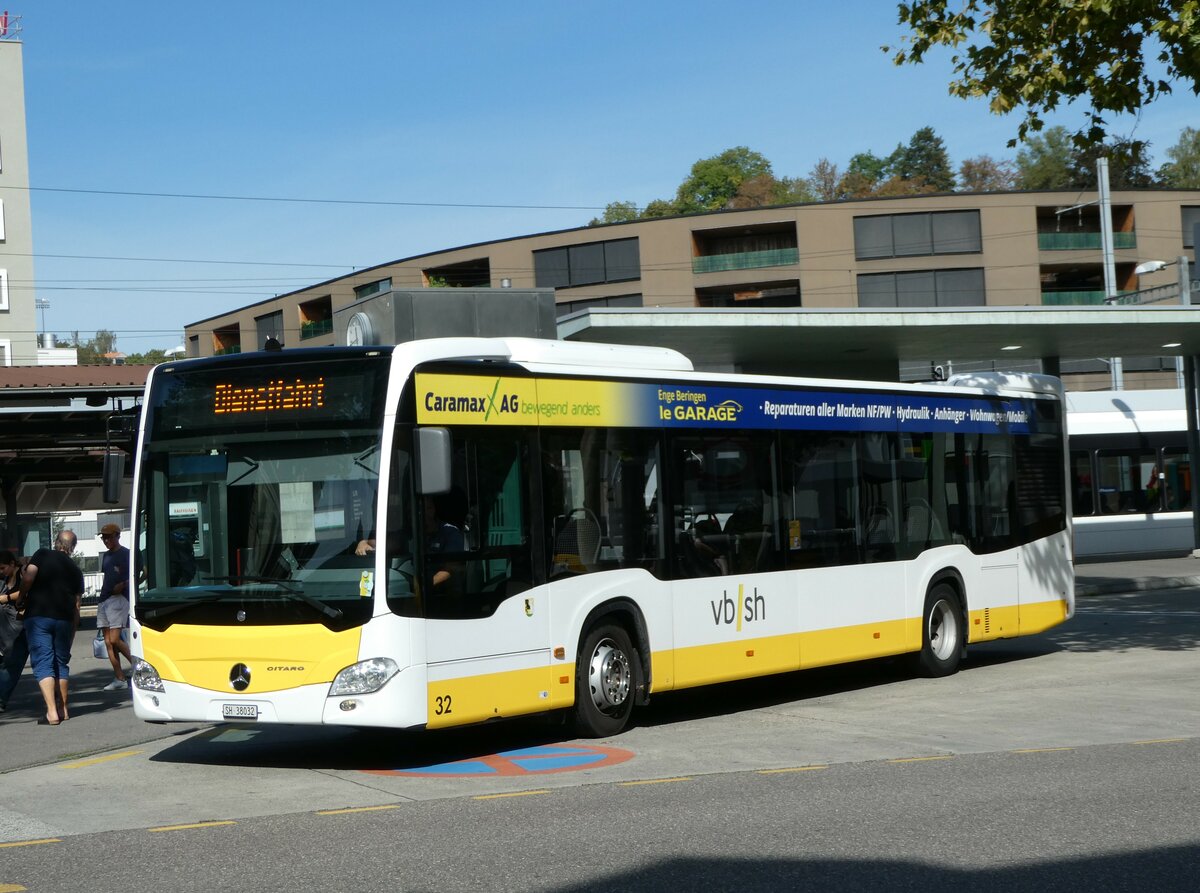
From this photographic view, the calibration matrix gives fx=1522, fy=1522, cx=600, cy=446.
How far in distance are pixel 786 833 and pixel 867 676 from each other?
921cm

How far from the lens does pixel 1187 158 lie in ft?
320

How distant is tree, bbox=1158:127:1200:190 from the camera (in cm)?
9656

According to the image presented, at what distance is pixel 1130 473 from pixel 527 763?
28940 millimetres

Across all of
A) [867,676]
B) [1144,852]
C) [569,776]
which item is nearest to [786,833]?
[1144,852]

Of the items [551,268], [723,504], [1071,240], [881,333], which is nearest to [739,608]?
[723,504]

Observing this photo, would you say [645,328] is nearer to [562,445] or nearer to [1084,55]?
[1084,55]

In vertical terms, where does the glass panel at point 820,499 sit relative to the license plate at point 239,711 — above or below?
above

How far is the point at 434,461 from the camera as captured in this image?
998 centimetres

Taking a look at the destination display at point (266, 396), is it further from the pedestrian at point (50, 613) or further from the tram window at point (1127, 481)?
the tram window at point (1127, 481)

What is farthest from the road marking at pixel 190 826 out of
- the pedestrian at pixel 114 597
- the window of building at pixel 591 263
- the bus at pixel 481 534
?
the window of building at pixel 591 263

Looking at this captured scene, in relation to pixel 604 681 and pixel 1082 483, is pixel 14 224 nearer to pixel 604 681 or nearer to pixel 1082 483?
pixel 1082 483

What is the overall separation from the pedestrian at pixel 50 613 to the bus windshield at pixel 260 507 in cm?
343

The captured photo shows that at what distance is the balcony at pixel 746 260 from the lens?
219 feet

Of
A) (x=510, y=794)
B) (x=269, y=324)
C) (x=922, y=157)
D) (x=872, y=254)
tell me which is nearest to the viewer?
(x=510, y=794)
